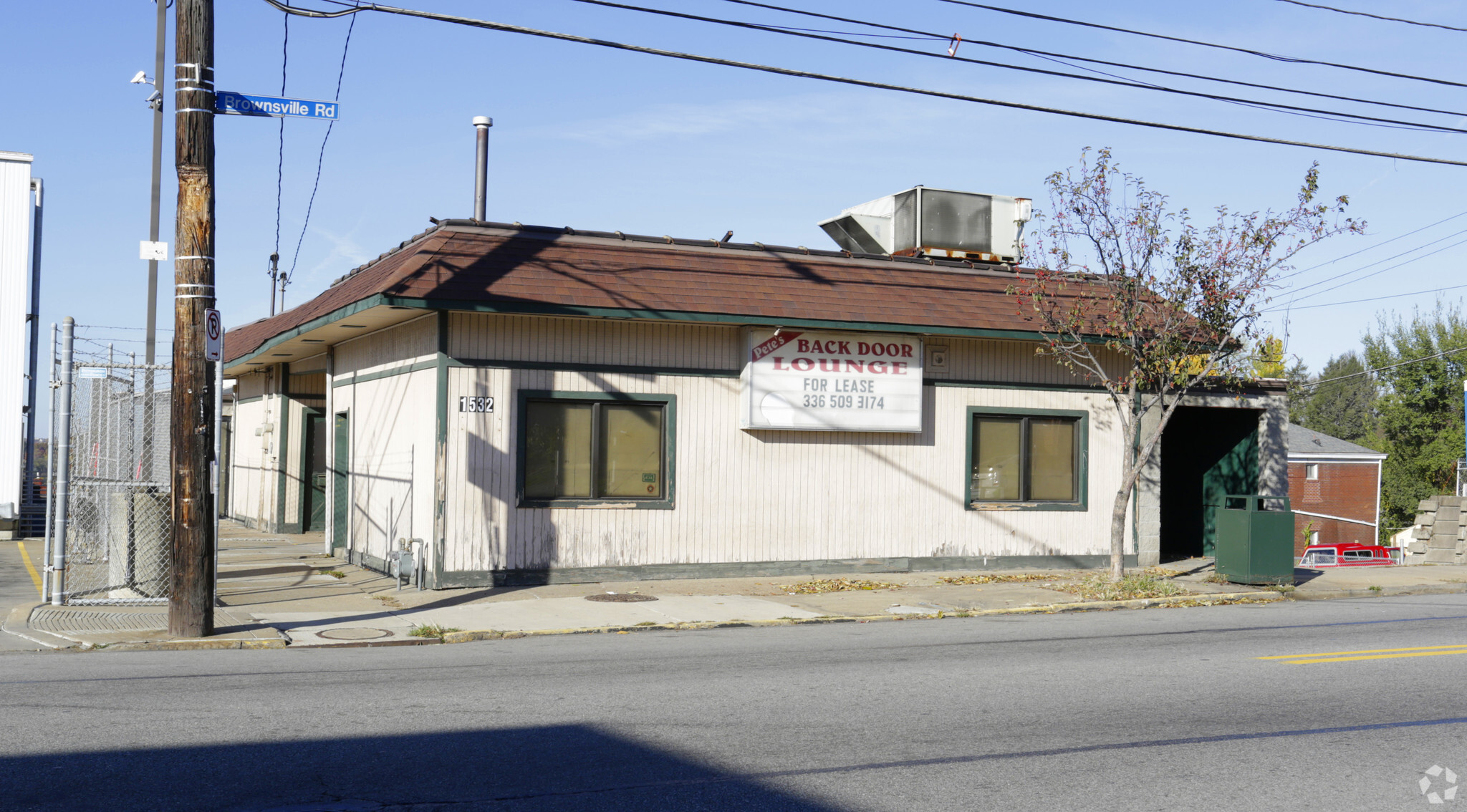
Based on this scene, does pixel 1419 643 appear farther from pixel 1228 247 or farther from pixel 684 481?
pixel 684 481

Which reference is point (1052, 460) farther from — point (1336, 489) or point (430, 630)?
point (1336, 489)

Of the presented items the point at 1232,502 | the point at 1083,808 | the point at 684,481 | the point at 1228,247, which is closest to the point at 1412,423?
the point at 1232,502

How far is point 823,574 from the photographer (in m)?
16.7

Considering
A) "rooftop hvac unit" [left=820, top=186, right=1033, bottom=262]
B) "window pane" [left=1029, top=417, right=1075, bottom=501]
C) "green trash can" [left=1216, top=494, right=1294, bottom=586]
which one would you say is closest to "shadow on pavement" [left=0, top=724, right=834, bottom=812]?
"green trash can" [left=1216, top=494, right=1294, bottom=586]

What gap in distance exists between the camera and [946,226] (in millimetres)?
19812

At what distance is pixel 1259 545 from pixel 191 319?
13.5 meters

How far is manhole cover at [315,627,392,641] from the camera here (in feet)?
37.1

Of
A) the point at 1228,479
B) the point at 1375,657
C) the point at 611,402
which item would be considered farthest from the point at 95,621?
the point at 1228,479

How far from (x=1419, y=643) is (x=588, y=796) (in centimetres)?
937

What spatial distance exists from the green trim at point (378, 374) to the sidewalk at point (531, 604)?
2730 mm

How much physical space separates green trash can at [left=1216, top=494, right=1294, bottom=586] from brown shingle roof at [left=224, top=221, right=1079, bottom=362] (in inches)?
155

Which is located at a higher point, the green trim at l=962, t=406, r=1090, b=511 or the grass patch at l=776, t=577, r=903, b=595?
the green trim at l=962, t=406, r=1090, b=511

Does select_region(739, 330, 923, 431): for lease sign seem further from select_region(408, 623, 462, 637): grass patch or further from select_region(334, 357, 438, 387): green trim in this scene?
select_region(408, 623, 462, 637): grass patch

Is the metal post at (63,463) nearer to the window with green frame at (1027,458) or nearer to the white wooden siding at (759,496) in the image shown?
the white wooden siding at (759,496)
